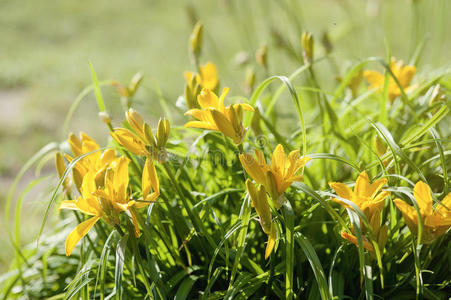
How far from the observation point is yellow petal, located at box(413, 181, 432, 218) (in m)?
0.83

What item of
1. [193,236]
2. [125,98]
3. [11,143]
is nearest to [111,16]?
[11,143]

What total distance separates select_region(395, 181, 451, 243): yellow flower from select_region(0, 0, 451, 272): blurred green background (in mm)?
1394

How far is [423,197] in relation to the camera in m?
0.83

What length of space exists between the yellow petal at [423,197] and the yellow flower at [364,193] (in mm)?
57

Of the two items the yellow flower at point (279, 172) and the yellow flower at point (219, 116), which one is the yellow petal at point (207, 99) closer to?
the yellow flower at point (219, 116)

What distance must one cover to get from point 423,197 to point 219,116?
0.41 meters

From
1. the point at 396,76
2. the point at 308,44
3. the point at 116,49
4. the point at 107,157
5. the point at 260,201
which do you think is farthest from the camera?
→ the point at 116,49

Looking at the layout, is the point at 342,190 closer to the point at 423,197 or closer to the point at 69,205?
the point at 423,197

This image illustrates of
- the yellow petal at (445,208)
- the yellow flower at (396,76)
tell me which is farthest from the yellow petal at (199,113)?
the yellow flower at (396,76)

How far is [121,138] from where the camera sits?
887 mm

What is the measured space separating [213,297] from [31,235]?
1.54 m

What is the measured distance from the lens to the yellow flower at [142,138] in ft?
2.92

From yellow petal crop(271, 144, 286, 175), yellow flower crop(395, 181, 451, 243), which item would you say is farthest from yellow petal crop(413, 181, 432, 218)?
yellow petal crop(271, 144, 286, 175)

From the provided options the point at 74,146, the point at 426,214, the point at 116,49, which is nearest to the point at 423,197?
the point at 426,214
